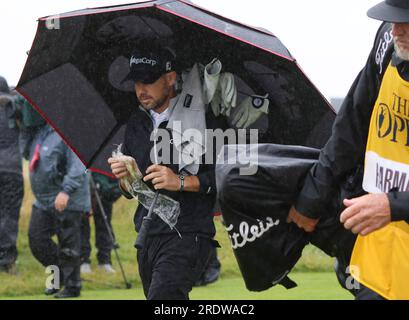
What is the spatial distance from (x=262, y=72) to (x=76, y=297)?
5.76 metres

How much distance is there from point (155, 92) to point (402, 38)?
266cm

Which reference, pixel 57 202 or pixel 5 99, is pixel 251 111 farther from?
pixel 5 99

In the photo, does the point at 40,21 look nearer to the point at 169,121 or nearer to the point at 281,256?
the point at 169,121

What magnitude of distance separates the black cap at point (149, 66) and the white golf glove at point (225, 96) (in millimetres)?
341

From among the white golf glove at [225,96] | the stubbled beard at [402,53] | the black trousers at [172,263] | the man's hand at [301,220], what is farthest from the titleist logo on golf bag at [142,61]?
the stubbled beard at [402,53]

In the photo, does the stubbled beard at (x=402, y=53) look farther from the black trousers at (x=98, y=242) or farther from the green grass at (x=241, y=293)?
the black trousers at (x=98, y=242)

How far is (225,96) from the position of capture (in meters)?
7.79

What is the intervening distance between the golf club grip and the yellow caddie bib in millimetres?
2130

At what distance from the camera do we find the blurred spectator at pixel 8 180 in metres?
14.1

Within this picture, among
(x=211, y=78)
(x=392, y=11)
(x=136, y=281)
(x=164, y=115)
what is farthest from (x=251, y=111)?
(x=136, y=281)

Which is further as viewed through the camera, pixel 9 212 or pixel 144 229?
pixel 9 212

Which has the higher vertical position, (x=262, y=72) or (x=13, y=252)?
(x=262, y=72)
